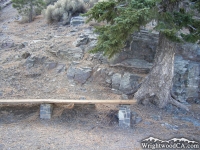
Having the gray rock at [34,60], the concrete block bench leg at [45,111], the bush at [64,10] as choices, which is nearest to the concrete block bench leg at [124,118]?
the concrete block bench leg at [45,111]

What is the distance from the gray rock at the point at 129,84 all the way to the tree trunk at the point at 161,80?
54 cm

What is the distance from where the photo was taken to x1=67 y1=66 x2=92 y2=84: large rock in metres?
7.50

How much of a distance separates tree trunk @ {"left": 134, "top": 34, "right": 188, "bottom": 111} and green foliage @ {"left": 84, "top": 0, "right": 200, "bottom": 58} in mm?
647

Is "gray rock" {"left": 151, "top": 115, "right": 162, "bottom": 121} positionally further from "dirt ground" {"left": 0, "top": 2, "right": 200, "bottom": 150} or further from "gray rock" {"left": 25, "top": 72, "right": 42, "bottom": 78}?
"gray rock" {"left": 25, "top": 72, "right": 42, "bottom": 78}

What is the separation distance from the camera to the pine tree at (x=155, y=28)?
14.4 ft

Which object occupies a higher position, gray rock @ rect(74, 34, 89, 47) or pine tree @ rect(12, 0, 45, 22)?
pine tree @ rect(12, 0, 45, 22)

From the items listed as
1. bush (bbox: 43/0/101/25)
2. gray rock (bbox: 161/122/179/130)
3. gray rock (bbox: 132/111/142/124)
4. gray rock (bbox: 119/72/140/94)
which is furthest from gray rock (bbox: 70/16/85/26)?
gray rock (bbox: 161/122/179/130)

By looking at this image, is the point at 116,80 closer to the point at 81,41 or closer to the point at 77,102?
the point at 77,102

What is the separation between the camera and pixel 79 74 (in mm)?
7535

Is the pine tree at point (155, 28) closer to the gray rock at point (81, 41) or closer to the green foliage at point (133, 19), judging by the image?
the green foliage at point (133, 19)

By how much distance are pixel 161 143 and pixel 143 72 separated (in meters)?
2.96

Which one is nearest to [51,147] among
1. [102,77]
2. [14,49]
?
[102,77]

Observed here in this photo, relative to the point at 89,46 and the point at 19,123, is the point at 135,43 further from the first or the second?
the point at 19,123

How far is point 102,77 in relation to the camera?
7414 mm
